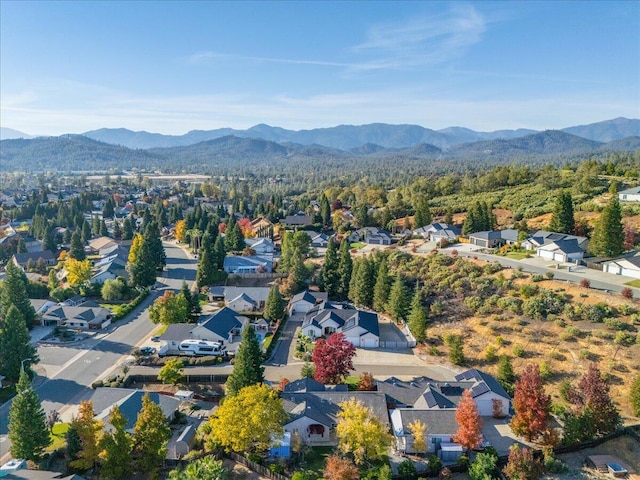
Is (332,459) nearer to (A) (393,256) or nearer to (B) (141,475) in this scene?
(B) (141,475)

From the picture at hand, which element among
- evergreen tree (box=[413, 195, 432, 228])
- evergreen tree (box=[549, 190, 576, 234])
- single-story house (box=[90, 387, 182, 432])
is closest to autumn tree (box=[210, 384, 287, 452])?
single-story house (box=[90, 387, 182, 432])

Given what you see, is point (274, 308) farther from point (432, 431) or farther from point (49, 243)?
point (49, 243)

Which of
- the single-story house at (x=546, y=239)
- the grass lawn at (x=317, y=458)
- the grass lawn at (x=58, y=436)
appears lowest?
the grass lawn at (x=317, y=458)

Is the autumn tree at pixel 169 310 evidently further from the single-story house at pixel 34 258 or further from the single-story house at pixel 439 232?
the single-story house at pixel 439 232

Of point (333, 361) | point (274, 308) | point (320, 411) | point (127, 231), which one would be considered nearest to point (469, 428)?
point (320, 411)

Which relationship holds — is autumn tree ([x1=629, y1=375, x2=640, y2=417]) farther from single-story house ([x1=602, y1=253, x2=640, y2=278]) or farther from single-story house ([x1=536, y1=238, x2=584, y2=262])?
single-story house ([x1=536, y1=238, x2=584, y2=262])

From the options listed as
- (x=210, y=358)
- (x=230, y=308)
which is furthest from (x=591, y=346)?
(x=230, y=308)

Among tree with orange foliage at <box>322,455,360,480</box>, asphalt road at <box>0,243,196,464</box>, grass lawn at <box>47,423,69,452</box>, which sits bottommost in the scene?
asphalt road at <box>0,243,196,464</box>

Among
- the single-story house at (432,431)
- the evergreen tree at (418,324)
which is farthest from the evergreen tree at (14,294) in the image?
the evergreen tree at (418,324)
